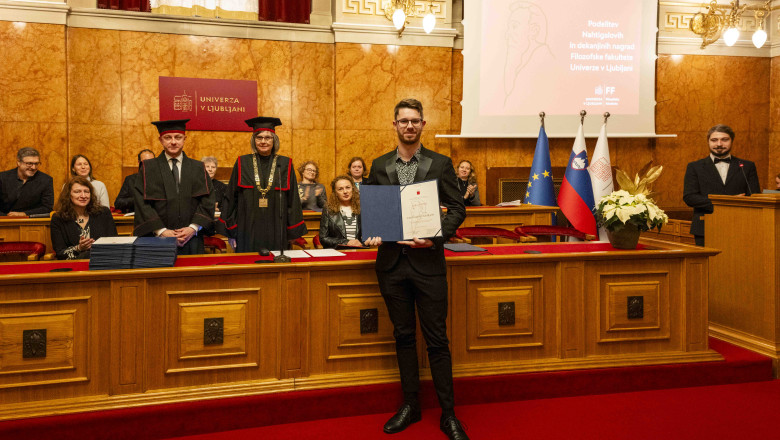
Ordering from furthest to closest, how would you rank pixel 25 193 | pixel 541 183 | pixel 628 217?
1. pixel 541 183
2. pixel 25 193
3. pixel 628 217

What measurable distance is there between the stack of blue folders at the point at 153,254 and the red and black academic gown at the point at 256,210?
111 centimetres

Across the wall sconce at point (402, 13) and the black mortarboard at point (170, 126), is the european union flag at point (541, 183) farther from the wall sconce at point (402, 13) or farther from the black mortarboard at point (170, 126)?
the black mortarboard at point (170, 126)

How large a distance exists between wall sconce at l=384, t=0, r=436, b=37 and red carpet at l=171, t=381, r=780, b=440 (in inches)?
222

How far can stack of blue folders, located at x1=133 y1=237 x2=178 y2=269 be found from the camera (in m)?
3.05

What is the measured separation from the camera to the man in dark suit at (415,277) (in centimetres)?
292

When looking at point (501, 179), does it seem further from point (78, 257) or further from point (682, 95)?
point (78, 257)

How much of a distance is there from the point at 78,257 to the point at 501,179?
6331mm

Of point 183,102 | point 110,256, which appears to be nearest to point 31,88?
point 183,102

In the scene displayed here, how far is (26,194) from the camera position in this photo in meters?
5.69

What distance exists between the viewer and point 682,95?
31.1 feet

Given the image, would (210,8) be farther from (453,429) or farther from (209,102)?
(453,429)

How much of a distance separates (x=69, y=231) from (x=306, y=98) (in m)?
4.78

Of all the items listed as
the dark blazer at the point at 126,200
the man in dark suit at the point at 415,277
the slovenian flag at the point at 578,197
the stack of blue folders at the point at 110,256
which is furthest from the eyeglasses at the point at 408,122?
the dark blazer at the point at 126,200

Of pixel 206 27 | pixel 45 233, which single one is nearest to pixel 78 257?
pixel 45 233
